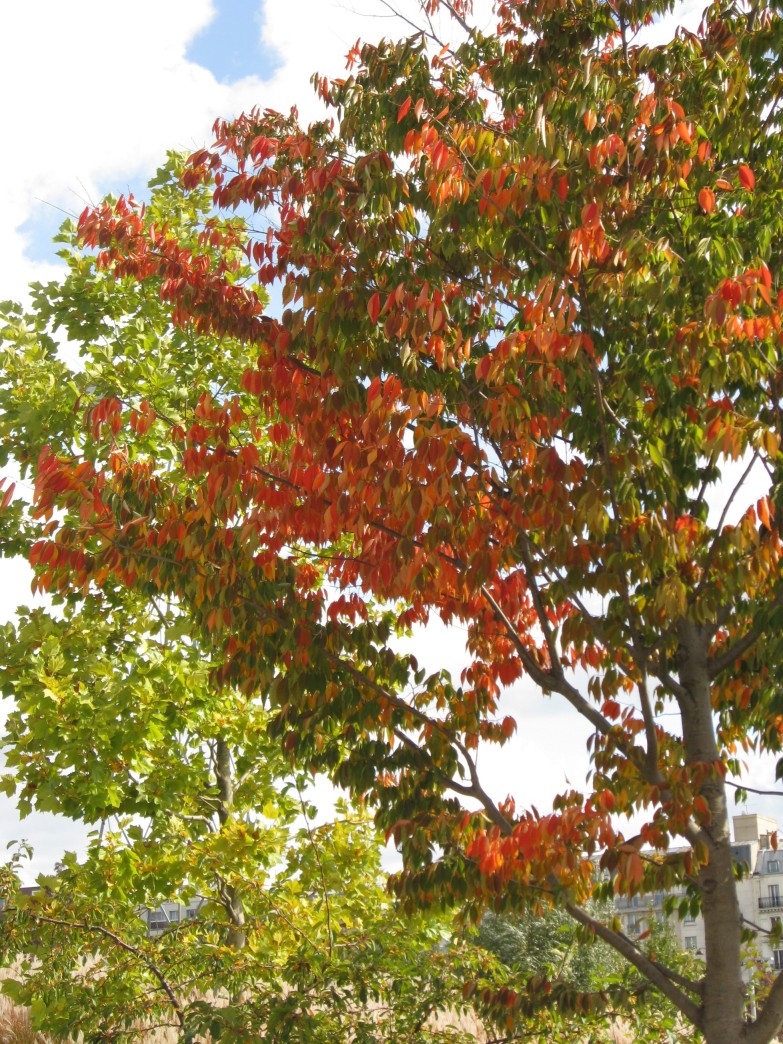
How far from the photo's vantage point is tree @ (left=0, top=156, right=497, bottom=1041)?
9117 mm

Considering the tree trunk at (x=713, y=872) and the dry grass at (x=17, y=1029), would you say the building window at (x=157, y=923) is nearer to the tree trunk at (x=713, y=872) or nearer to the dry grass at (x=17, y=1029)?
the dry grass at (x=17, y=1029)

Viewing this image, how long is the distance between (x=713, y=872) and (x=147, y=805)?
21.8 ft

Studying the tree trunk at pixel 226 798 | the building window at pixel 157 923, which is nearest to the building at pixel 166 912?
the building window at pixel 157 923

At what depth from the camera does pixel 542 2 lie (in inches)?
243

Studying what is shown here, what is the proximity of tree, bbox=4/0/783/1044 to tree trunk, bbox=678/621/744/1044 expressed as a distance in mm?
17

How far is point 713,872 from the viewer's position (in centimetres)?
562

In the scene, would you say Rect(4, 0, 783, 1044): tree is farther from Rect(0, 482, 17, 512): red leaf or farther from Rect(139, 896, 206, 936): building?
Rect(139, 896, 206, 936): building

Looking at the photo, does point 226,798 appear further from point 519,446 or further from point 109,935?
point 519,446

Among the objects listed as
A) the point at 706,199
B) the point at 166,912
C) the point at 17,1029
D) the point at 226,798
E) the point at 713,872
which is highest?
the point at 706,199

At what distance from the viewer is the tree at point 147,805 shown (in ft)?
29.9

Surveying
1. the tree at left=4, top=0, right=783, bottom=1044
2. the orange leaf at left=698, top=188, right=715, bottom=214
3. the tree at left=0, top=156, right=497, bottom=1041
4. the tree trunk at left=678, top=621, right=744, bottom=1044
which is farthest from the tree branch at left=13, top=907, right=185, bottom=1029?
the orange leaf at left=698, top=188, right=715, bottom=214

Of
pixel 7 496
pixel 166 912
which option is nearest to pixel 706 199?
pixel 7 496

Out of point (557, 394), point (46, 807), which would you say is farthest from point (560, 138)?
point (46, 807)

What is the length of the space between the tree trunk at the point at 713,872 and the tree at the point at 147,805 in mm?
2845
